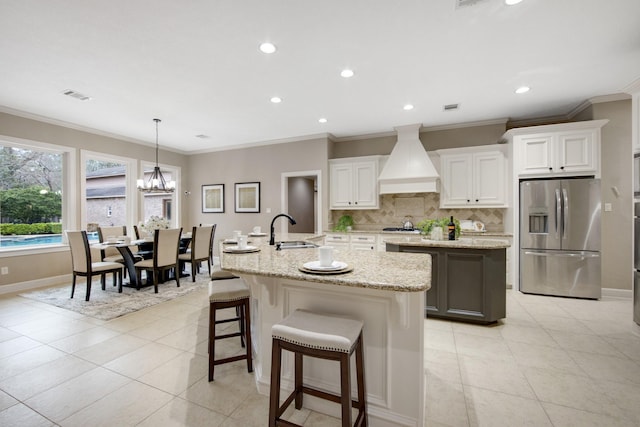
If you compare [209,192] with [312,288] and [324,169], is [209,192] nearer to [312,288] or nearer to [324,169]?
[324,169]

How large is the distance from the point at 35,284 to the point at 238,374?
4.51m

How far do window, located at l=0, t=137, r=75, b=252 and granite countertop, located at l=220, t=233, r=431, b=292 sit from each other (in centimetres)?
453

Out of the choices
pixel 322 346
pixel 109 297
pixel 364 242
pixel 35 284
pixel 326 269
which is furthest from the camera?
pixel 364 242

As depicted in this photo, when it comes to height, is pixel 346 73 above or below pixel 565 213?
above

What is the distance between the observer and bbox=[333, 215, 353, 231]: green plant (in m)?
5.45

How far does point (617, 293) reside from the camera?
3.82 meters

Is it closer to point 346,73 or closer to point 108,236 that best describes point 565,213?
point 346,73

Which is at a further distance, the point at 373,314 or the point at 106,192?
the point at 106,192

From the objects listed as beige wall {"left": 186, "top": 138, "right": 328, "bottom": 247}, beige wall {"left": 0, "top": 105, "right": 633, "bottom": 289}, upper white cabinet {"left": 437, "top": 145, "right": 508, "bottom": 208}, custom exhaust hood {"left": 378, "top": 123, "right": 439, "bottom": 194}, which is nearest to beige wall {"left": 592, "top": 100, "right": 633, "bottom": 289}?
beige wall {"left": 0, "top": 105, "right": 633, "bottom": 289}

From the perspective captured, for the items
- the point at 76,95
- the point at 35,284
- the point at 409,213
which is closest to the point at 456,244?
the point at 409,213

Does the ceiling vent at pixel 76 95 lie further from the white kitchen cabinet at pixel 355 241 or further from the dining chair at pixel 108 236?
the white kitchen cabinet at pixel 355 241

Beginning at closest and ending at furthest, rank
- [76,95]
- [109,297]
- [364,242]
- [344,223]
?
1. [76,95]
2. [109,297]
3. [364,242]
4. [344,223]

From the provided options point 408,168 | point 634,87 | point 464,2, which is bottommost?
point 408,168

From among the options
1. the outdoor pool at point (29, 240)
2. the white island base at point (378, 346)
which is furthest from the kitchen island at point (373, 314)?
the outdoor pool at point (29, 240)
